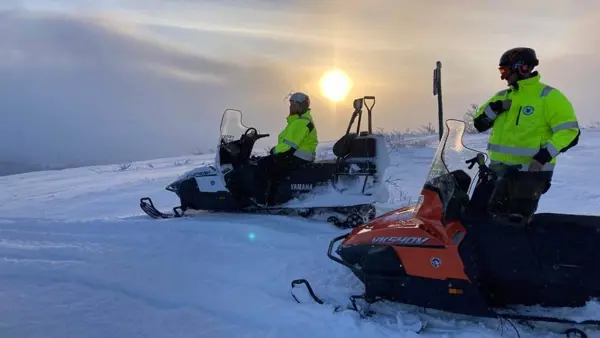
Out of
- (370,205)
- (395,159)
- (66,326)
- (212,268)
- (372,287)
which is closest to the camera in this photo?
(66,326)

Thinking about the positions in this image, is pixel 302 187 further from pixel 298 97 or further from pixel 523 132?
pixel 523 132

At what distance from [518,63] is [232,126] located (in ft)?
13.4

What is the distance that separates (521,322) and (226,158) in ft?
14.3

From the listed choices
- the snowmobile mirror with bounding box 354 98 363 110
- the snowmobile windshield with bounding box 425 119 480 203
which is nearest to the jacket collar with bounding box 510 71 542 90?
the snowmobile windshield with bounding box 425 119 480 203

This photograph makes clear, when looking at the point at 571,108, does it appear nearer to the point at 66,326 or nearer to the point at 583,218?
the point at 583,218

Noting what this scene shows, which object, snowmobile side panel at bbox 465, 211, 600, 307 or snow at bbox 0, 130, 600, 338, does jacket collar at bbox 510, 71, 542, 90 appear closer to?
snowmobile side panel at bbox 465, 211, 600, 307

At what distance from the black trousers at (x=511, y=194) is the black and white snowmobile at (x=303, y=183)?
261 centimetres

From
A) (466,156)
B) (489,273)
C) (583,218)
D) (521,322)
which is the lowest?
(521,322)

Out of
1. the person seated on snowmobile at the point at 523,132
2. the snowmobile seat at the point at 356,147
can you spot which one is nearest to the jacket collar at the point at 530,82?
the person seated on snowmobile at the point at 523,132

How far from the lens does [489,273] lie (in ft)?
11.9

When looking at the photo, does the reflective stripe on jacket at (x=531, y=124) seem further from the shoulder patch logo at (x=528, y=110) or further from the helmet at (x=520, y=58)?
the helmet at (x=520, y=58)

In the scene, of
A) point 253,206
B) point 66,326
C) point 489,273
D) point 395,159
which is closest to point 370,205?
point 253,206

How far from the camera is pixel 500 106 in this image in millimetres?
4305

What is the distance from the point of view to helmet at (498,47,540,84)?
4.19 meters
